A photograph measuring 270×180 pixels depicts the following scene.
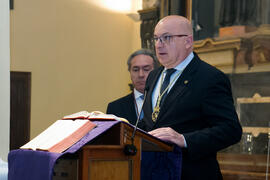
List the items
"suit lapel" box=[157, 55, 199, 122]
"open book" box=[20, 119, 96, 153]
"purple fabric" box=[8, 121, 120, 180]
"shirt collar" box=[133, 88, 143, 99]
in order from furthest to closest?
"shirt collar" box=[133, 88, 143, 99] → "suit lapel" box=[157, 55, 199, 122] → "open book" box=[20, 119, 96, 153] → "purple fabric" box=[8, 121, 120, 180]

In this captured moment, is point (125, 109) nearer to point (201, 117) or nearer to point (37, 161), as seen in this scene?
point (201, 117)

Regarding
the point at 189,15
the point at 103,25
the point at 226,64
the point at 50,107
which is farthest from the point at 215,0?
the point at 50,107

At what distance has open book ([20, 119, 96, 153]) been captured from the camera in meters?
2.24

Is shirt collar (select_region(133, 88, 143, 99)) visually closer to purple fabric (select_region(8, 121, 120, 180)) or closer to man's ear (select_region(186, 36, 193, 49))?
man's ear (select_region(186, 36, 193, 49))

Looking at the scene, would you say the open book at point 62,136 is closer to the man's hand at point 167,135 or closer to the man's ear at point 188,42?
the man's hand at point 167,135

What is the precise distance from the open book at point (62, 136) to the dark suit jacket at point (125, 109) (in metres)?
1.79

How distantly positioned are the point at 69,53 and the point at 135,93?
4.80m

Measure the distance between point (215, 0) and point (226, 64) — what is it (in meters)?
1.04

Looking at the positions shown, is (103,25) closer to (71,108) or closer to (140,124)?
(71,108)

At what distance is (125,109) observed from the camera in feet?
14.5

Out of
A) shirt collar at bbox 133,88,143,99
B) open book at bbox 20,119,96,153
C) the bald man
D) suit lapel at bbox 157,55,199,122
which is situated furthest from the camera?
shirt collar at bbox 133,88,143,99

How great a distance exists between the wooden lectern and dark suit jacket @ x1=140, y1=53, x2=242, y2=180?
0.82 ft

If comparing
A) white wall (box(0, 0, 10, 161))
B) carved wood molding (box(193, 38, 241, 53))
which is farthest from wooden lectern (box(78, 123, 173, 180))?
carved wood molding (box(193, 38, 241, 53))

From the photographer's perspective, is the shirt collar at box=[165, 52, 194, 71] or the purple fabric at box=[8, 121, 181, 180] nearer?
the purple fabric at box=[8, 121, 181, 180]
